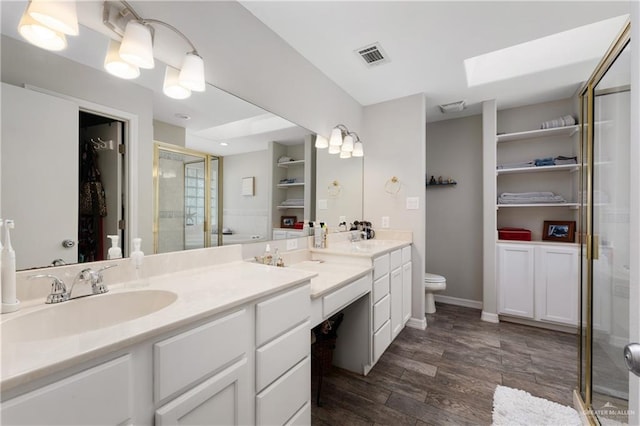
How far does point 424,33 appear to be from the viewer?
1998mm

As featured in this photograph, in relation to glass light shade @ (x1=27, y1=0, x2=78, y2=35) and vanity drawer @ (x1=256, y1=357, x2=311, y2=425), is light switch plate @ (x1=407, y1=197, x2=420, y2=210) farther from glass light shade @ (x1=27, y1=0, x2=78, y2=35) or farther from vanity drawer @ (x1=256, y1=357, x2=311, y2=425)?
glass light shade @ (x1=27, y1=0, x2=78, y2=35)

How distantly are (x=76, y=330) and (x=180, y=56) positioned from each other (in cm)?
132

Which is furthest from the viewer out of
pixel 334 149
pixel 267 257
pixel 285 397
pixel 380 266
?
pixel 334 149

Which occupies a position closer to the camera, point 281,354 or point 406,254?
point 281,354

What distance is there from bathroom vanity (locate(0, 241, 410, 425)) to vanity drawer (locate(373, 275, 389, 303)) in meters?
0.47

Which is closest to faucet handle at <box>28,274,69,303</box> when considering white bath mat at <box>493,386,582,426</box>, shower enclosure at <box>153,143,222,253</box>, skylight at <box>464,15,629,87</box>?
shower enclosure at <box>153,143,222,253</box>

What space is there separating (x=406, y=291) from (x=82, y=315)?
2.58 m

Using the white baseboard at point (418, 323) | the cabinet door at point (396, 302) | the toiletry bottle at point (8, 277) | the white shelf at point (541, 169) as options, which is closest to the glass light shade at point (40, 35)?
the toiletry bottle at point (8, 277)

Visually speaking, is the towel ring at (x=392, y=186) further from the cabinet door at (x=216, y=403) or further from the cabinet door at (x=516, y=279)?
the cabinet door at (x=216, y=403)

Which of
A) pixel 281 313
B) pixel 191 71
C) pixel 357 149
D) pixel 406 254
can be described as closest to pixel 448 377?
pixel 406 254

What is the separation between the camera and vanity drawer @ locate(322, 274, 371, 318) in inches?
61.0

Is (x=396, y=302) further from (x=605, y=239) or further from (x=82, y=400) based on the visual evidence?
(x=82, y=400)

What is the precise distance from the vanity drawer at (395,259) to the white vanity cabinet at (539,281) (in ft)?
4.68

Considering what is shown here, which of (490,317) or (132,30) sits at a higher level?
(132,30)
